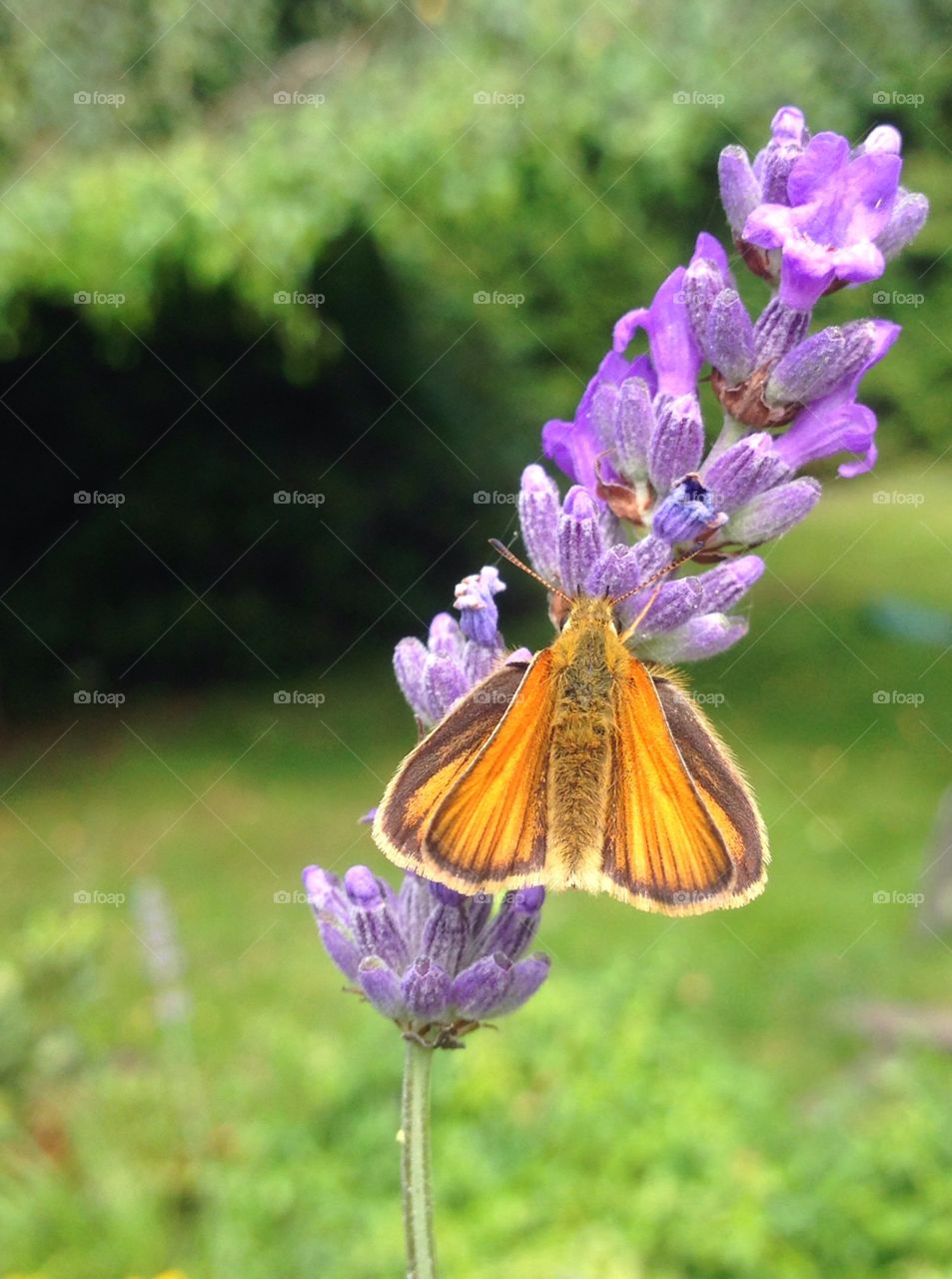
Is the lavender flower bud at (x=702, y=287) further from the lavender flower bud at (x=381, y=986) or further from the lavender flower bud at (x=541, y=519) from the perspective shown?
the lavender flower bud at (x=381, y=986)

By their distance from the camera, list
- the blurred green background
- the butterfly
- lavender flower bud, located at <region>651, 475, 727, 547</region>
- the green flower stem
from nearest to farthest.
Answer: the green flower stem < the butterfly < lavender flower bud, located at <region>651, 475, 727, 547</region> < the blurred green background

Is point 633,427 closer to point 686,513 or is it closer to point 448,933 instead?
point 686,513

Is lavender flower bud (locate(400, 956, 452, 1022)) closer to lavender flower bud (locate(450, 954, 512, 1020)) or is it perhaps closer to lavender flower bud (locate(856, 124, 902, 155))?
lavender flower bud (locate(450, 954, 512, 1020))

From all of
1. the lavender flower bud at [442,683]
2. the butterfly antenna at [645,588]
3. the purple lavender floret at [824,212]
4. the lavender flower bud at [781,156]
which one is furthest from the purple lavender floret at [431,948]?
the lavender flower bud at [781,156]

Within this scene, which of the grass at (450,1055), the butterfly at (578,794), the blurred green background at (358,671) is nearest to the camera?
the butterfly at (578,794)

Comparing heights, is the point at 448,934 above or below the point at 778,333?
below

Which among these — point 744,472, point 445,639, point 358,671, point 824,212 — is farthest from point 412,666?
point 358,671

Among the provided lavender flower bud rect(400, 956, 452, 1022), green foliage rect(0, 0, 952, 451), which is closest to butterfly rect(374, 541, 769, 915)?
lavender flower bud rect(400, 956, 452, 1022)
